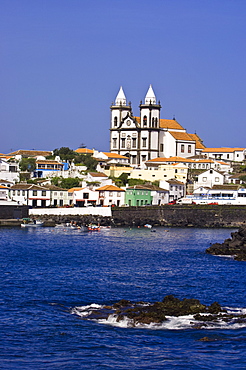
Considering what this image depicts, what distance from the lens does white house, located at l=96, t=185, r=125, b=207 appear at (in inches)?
3442

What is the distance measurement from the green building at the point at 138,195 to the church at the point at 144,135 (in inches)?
940

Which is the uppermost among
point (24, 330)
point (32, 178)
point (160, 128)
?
point (160, 128)

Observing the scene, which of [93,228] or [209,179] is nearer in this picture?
[93,228]

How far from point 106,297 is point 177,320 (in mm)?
5755

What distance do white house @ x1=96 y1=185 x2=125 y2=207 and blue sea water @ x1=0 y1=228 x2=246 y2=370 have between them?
1061 inches

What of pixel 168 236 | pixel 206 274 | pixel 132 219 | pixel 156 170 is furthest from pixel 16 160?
pixel 206 274

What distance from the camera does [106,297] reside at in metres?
32.4

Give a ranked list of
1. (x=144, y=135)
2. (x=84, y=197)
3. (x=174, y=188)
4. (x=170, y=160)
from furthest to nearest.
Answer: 1. (x=144, y=135)
2. (x=170, y=160)
3. (x=174, y=188)
4. (x=84, y=197)

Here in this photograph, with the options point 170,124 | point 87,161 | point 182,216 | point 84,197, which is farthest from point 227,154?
point 182,216

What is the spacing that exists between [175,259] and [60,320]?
20633 mm

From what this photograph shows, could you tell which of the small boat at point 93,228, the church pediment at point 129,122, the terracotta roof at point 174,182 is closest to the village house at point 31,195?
the small boat at point 93,228

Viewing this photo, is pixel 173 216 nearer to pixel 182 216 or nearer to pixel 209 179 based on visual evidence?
pixel 182 216

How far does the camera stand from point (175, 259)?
47562mm

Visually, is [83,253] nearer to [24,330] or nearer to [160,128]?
[24,330]
